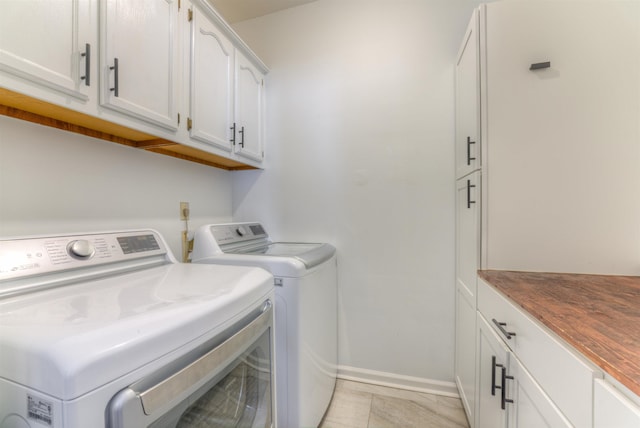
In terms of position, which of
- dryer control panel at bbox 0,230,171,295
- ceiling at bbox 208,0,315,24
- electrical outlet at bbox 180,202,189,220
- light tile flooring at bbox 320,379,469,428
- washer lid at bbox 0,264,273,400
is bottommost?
light tile flooring at bbox 320,379,469,428

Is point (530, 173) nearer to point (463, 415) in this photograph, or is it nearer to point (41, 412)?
point (463, 415)

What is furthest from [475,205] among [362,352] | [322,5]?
[322,5]

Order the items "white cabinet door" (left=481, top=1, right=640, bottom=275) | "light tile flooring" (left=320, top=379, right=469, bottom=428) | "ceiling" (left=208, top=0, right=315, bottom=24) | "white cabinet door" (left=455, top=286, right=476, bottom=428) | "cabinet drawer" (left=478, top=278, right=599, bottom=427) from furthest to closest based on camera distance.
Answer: "ceiling" (left=208, top=0, right=315, bottom=24) → "light tile flooring" (left=320, top=379, right=469, bottom=428) → "white cabinet door" (left=455, top=286, right=476, bottom=428) → "white cabinet door" (left=481, top=1, right=640, bottom=275) → "cabinet drawer" (left=478, top=278, right=599, bottom=427)

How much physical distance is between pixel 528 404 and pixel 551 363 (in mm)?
227

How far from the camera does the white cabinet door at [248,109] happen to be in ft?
5.66

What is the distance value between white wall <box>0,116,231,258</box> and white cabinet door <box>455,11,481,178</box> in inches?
66.8

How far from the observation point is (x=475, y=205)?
1.27 meters

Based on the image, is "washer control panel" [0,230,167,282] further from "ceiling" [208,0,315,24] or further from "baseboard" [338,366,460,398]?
"ceiling" [208,0,315,24]

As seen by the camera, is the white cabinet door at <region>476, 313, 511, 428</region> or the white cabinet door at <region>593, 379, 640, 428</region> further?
the white cabinet door at <region>476, 313, 511, 428</region>

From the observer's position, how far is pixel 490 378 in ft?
3.56

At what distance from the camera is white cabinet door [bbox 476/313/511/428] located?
0.96 meters

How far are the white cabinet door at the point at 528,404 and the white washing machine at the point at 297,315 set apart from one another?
32.3 inches

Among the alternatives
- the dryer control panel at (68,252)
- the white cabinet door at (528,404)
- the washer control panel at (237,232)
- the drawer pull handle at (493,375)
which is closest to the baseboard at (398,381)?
the drawer pull handle at (493,375)

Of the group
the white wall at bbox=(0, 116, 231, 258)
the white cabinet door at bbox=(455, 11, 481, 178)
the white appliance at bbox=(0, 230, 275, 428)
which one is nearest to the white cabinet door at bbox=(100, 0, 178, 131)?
the white wall at bbox=(0, 116, 231, 258)
